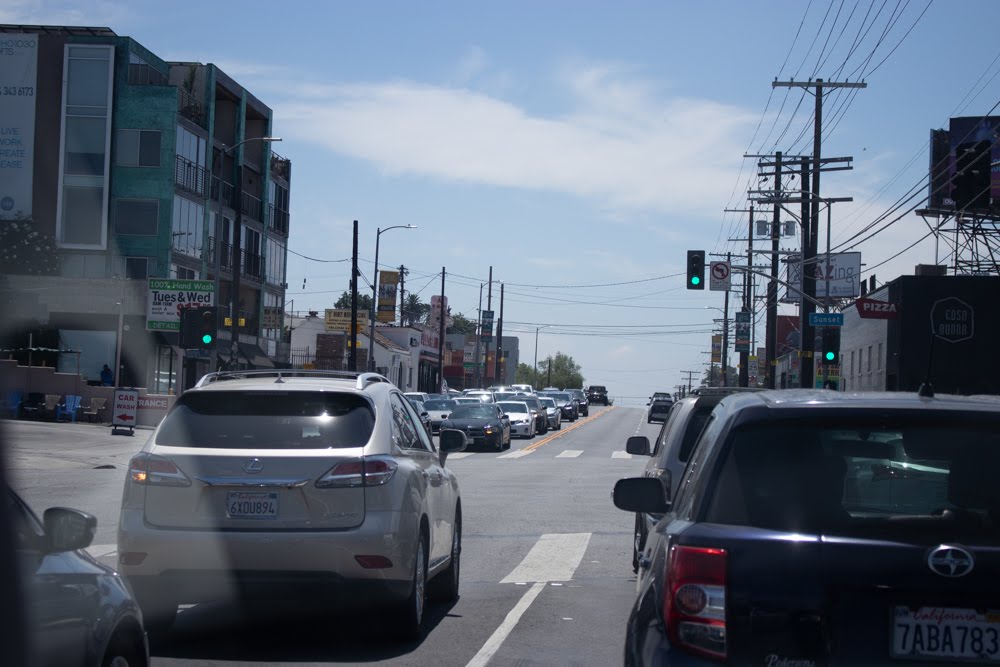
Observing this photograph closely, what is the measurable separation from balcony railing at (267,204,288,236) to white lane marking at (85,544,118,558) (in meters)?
49.9

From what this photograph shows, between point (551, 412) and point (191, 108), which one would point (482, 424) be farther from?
point (191, 108)

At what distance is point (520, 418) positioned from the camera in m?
43.6

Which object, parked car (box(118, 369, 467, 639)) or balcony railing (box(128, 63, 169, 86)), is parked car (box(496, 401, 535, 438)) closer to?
balcony railing (box(128, 63, 169, 86))

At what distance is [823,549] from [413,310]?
133339mm

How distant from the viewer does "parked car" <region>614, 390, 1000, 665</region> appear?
148 inches

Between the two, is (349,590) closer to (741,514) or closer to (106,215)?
(741,514)

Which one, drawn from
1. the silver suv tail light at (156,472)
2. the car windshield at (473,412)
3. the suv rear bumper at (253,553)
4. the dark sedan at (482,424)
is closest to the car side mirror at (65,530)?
the suv rear bumper at (253,553)

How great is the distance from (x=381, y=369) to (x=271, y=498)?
72358 millimetres

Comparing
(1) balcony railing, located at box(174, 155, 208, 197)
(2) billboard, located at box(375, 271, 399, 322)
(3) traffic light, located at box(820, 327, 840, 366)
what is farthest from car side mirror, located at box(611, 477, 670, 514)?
(2) billboard, located at box(375, 271, 399, 322)

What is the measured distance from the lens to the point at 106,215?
46.6m

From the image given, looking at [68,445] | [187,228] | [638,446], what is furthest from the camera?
[187,228]

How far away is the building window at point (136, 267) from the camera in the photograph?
46781 mm

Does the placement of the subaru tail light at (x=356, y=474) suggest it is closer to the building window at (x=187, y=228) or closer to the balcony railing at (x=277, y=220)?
the building window at (x=187, y=228)

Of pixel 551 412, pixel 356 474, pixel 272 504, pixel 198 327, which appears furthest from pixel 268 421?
pixel 551 412
